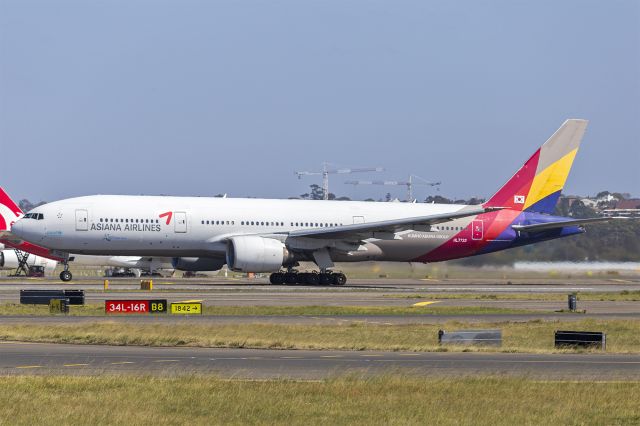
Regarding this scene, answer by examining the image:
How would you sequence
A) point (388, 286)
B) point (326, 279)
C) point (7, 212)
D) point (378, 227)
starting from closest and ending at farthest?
point (378, 227) → point (326, 279) → point (388, 286) → point (7, 212)

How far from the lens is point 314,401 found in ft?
61.0

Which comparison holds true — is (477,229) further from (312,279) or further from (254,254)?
(254,254)

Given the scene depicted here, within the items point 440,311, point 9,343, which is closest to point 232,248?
point 440,311

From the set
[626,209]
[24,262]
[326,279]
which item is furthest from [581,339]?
[626,209]

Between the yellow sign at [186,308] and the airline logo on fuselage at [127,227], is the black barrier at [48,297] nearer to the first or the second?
the yellow sign at [186,308]

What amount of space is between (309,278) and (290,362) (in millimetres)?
40472

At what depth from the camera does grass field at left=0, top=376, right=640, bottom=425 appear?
17062 millimetres

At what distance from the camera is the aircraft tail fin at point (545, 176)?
69.8 m

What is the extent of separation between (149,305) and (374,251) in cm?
2692

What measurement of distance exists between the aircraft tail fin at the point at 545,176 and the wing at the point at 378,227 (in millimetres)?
6021

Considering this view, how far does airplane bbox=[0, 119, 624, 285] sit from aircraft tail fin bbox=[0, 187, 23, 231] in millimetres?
15585

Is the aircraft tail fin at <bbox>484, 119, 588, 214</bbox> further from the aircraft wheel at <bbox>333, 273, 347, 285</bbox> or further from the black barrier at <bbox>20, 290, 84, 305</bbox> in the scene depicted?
the black barrier at <bbox>20, 290, 84, 305</bbox>

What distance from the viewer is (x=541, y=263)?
73188 millimetres

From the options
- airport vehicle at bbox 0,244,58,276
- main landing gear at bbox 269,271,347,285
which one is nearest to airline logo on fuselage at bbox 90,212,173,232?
main landing gear at bbox 269,271,347,285
